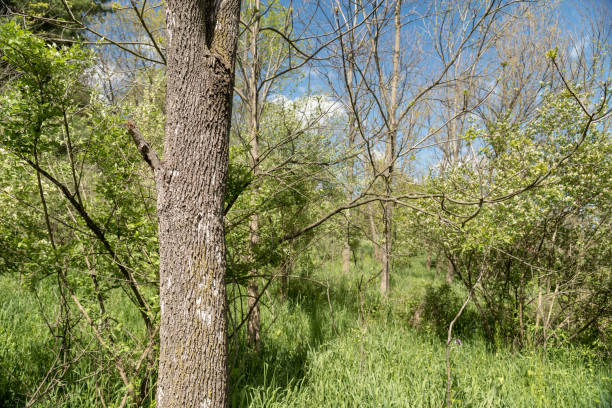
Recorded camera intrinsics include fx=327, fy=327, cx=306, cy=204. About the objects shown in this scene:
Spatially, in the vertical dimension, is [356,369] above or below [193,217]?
below

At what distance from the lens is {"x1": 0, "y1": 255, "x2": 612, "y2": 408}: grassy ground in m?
2.92

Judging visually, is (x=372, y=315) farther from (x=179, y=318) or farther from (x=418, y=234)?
(x=179, y=318)

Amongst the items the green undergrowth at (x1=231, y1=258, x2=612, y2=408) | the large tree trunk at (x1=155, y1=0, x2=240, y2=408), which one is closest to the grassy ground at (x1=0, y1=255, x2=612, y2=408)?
the green undergrowth at (x1=231, y1=258, x2=612, y2=408)

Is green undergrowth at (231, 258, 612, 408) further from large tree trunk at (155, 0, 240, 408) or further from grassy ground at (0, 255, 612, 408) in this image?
large tree trunk at (155, 0, 240, 408)

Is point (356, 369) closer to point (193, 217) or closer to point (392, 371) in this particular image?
point (392, 371)

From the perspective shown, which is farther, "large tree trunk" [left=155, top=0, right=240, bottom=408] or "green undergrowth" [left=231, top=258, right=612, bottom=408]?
"green undergrowth" [left=231, top=258, right=612, bottom=408]

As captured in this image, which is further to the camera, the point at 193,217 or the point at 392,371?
the point at 392,371

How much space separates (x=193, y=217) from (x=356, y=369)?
2.53 metres

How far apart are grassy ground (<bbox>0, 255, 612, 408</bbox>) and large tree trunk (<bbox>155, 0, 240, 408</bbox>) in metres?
0.76

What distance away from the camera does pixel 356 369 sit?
344 cm

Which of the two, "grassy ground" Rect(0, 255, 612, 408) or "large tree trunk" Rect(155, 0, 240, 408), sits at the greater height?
"large tree trunk" Rect(155, 0, 240, 408)

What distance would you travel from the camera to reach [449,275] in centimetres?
988

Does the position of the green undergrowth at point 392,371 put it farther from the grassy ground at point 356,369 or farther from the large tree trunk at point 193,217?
the large tree trunk at point 193,217

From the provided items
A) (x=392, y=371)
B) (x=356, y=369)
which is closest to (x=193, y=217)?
(x=356, y=369)
